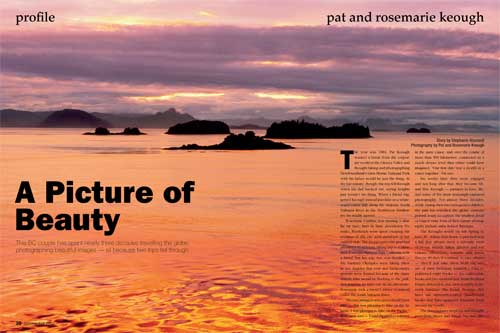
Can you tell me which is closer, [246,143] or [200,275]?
[200,275]

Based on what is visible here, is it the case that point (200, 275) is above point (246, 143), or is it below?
below

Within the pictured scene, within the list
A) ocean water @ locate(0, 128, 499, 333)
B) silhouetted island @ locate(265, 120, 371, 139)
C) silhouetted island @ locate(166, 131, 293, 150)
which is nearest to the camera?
ocean water @ locate(0, 128, 499, 333)

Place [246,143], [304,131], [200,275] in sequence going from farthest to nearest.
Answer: [304,131], [246,143], [200,275]

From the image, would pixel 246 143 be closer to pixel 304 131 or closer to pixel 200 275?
pixel 304 131

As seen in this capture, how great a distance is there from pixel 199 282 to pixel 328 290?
130 inches

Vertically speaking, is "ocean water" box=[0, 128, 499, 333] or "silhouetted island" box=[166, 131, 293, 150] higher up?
"silhouetted island" box=[166, 131, 293, 150]

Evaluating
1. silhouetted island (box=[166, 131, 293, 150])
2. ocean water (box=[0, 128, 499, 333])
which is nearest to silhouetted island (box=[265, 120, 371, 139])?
silhouetted island (box=[166, 131, 293, 150])

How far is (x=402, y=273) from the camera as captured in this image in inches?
738

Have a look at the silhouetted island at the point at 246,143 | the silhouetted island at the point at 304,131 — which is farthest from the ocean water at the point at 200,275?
the silhouetted island at the point at 304,131

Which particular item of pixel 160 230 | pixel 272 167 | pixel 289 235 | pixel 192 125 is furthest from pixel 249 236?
pixel 192 125

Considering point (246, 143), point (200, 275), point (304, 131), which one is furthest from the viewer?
point (304, 131)

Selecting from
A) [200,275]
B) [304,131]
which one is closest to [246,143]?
[304,131]

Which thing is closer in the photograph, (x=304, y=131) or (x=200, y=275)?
(x=200, y=275)

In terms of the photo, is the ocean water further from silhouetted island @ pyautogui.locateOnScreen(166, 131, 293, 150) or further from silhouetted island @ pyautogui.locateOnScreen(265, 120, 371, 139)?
silhouetted island @ pyautogui.locateOnScreen(265, 120, 371, 139)
